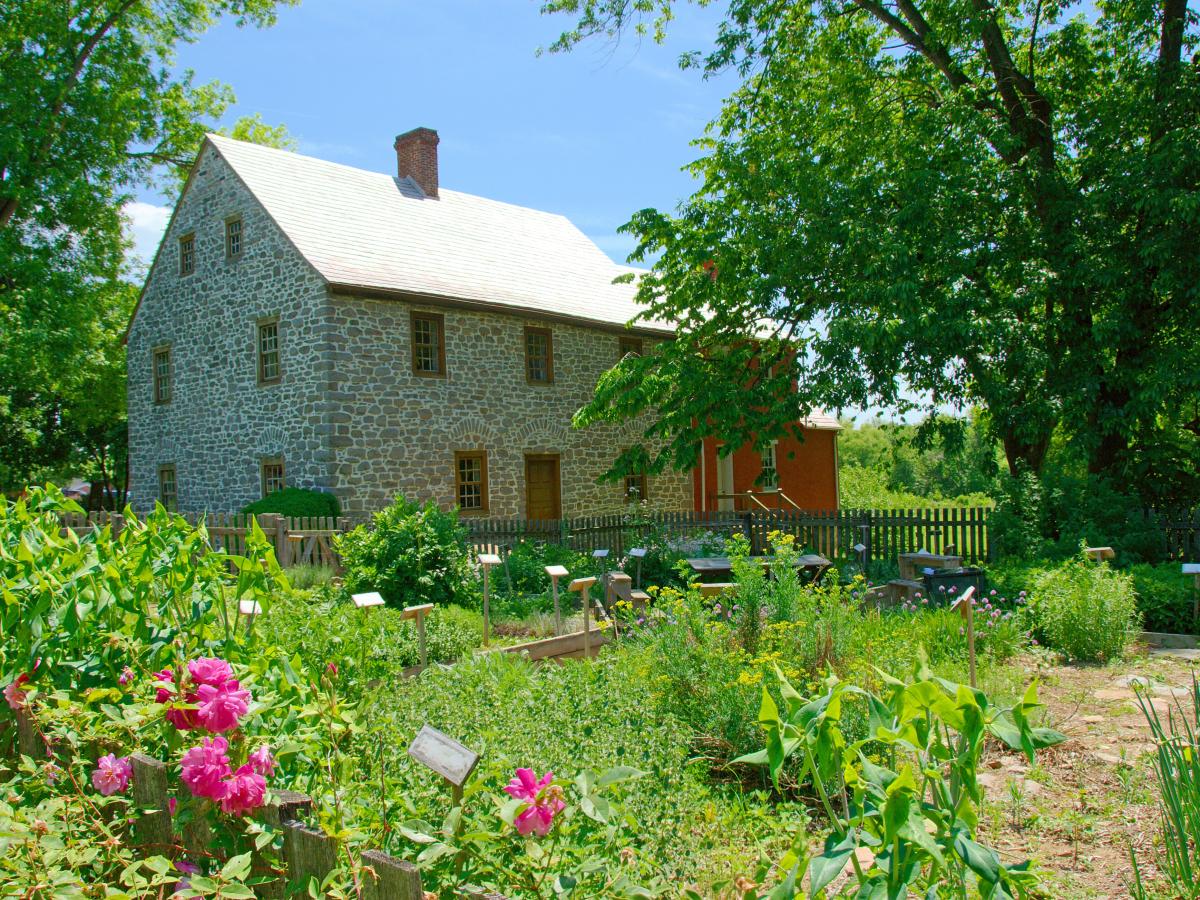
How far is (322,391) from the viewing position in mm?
15656

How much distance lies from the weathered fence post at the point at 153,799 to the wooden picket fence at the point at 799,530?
10257mm

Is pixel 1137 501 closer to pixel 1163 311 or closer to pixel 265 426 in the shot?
pixel 1163 311

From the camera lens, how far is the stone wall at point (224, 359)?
1605 cm

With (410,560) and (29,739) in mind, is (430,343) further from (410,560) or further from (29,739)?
(29,739)

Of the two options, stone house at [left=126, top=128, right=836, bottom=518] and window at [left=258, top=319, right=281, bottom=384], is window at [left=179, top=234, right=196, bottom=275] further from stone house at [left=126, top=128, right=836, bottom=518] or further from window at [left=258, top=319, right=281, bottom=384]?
window at [left=258, top=319, right=281, bottom=384]

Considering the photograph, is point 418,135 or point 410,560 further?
point 418,135

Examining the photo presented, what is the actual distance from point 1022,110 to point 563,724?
45.7 ft

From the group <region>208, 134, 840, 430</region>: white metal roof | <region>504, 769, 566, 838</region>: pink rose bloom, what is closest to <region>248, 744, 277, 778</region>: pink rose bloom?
<region>504, 769, 566, 838</region>: pink rose bloom

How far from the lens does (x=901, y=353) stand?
13.4 metres

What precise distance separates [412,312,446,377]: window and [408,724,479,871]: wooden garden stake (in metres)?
15.0

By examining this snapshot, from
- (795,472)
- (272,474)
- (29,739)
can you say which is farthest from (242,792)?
(795,472)

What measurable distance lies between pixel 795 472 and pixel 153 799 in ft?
77.0

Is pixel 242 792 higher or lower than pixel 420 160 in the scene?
lower

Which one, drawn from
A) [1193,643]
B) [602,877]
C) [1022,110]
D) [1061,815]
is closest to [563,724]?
[602,877]
